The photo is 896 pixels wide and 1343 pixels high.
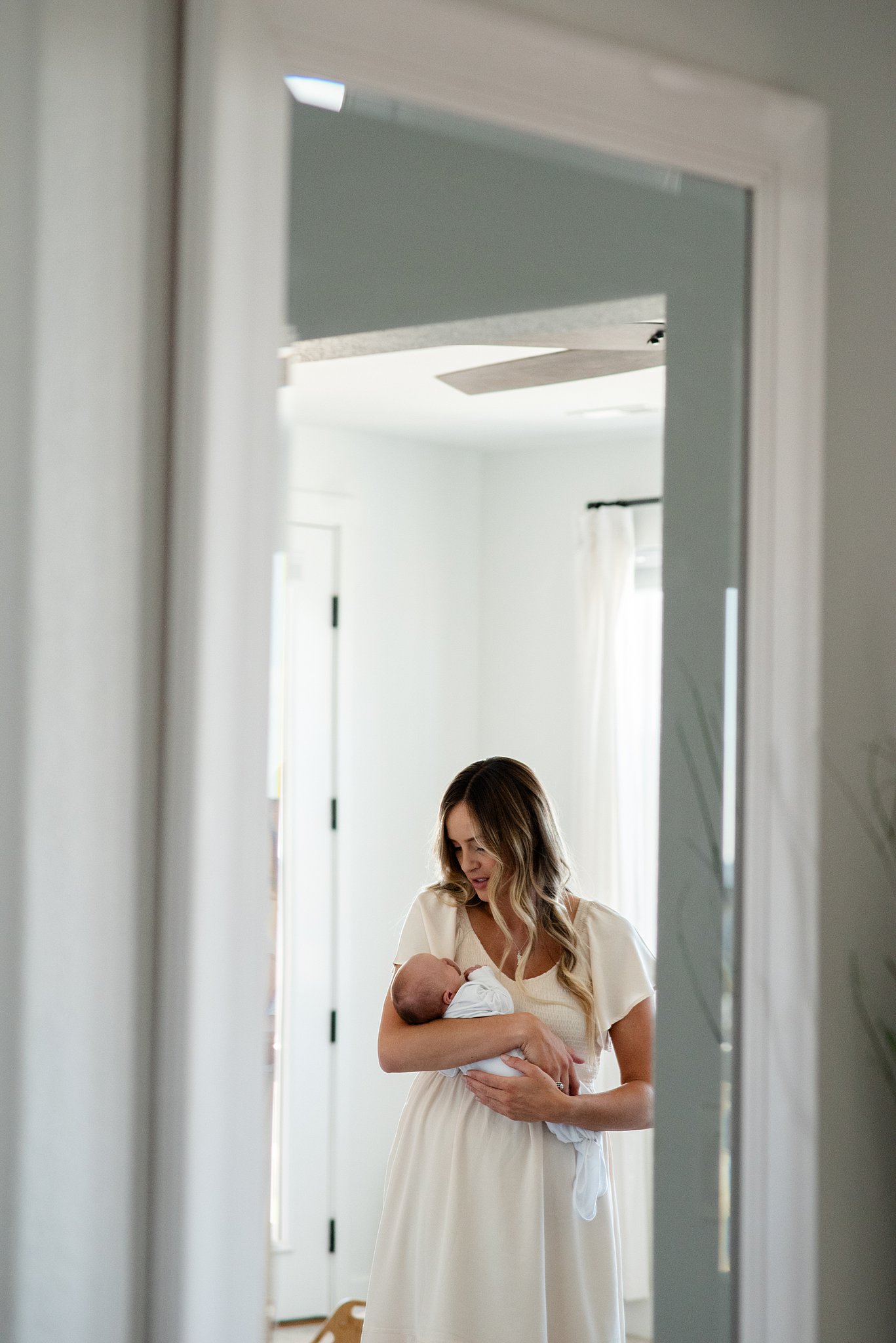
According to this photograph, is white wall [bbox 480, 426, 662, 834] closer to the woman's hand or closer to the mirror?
the mirror

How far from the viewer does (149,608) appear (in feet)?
3.31

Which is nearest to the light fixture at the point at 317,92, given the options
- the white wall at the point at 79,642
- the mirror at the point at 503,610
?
the mirror at the point at 503,610

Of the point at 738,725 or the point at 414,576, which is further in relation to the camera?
the point at 414,576

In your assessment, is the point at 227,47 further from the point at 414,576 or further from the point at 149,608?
the point at 414,576

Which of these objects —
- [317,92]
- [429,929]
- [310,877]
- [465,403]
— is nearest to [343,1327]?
[429,929]

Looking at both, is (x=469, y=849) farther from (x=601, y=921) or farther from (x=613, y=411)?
(x=613, y=411)

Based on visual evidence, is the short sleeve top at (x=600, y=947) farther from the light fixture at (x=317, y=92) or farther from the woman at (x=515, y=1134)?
the light fixture at (x=317, y=92)

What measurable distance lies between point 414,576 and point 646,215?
2.65 meters

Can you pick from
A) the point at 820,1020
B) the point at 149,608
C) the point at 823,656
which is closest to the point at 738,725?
the point at 823,656

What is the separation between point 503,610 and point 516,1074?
103 inches

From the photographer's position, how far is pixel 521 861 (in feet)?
5.90

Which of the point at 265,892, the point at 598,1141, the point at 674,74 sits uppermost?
the point at 674,74

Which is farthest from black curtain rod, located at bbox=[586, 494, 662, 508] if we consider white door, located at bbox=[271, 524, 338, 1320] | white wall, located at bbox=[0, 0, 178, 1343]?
white wall, located at bbox=[0, 0, 178, 1343]

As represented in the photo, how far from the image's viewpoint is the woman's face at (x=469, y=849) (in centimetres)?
180
